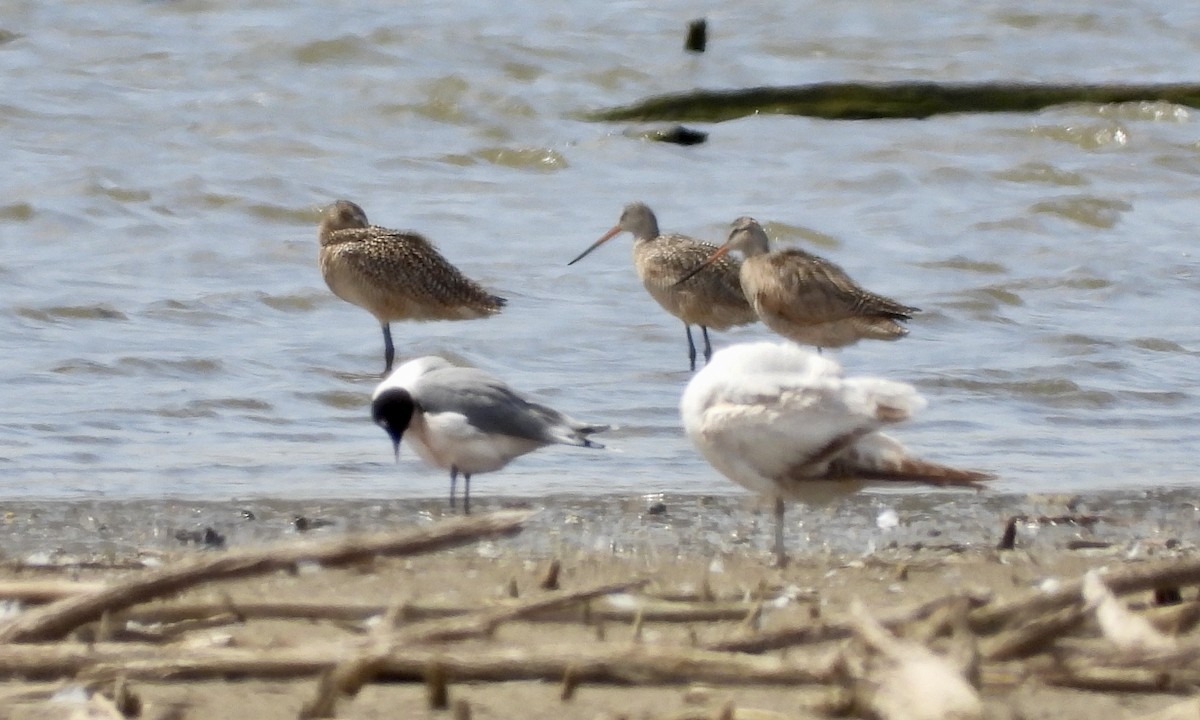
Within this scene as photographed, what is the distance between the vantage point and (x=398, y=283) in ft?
36.4

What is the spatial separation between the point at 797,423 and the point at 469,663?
80.7 inches

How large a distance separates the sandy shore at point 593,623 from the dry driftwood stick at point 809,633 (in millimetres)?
28

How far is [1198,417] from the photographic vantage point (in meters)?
9.12

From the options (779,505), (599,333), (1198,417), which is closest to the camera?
(779,505)

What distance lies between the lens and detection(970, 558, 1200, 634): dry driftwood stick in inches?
160

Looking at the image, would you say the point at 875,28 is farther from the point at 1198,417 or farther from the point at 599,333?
the point at 1198,417

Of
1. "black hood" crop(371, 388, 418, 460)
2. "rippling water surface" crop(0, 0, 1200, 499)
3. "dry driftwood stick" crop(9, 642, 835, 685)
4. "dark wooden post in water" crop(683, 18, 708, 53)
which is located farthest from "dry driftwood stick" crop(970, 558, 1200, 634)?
"dark wooden post in water" crop(683, 18, 708, 53)

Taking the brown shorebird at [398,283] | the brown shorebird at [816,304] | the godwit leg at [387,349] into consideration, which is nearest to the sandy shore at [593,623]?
the brown shorebird at [816,304]

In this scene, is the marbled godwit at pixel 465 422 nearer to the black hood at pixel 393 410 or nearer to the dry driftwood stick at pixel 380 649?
the black hood at pixel 393 410

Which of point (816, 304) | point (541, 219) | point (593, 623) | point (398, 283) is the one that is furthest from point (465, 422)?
point (541, 219)

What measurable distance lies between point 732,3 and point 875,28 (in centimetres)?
178

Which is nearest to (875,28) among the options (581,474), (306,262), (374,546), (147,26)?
(147,26)

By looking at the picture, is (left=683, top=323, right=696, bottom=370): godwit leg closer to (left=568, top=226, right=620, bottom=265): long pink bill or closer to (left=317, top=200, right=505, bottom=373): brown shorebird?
(left=317, top=200, right=505, bottom=373): brown shorebird

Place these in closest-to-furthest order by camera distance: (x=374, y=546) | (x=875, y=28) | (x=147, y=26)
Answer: (x=374, y=546) < (x=147, y=26) < (x=875, y=28)
